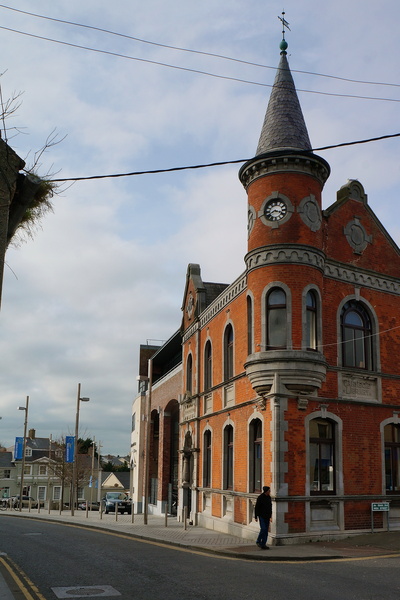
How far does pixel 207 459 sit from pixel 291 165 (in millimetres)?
13074

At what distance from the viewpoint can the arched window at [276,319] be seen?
19.1 m

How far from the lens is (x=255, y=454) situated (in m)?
20.5

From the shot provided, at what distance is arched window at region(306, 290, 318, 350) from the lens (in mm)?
19438

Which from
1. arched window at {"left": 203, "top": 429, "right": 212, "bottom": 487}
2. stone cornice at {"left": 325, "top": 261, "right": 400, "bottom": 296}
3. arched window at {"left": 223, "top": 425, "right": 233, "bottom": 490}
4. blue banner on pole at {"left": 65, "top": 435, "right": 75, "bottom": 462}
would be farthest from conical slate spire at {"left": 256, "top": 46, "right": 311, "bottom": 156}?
blue banner on pole at {"left": 65, "top": 435, "right": 75, "bottom": 462}

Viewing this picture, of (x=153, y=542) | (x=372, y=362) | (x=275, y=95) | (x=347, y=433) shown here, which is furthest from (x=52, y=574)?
(x=275, y=95)

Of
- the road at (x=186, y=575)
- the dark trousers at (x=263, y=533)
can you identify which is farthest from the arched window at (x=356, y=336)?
the road at (x=186, y=575)

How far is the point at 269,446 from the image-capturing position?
1842 cm

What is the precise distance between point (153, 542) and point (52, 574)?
7.82 m

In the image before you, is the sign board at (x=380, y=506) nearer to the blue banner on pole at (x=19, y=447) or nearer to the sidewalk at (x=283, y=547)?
the sidewalk at (x=283, y=547)

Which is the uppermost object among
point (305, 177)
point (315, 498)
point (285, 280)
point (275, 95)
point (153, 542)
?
point (275, 95)

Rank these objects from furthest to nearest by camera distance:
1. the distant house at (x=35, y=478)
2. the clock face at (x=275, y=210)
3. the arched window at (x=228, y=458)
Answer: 1. the distant house at (x=35, y=478)
2. the arched window at (x=228, y=458)
3. the clock face at (x=275, y=210)

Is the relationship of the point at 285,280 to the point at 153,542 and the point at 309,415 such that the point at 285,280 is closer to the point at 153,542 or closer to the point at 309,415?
the point at 309,415

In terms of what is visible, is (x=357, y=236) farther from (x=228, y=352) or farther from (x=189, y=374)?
(x=189, y=374)

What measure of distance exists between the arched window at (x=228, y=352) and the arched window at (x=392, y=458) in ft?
20.0
